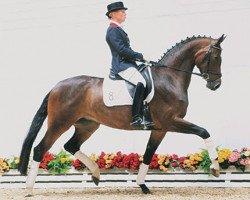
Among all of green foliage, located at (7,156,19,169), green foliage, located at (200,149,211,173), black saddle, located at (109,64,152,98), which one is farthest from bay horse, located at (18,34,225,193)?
green foliage, located at (7,156,19,169)

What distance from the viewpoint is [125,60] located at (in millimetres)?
5426

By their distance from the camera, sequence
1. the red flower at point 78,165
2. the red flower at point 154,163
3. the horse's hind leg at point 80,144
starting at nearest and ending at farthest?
the horse's hind leg at point 80,144, the red flower at point 154,163, the red flower at point 78,165

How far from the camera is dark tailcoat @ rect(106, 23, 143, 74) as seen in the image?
5.29 metres

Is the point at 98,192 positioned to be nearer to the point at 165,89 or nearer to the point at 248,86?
the point at 165,89

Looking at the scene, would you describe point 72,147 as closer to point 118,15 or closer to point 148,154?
point 148,154

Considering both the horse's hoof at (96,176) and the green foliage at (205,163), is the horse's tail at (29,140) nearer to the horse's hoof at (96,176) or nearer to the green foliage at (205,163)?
the horse's hoof at (96,176)

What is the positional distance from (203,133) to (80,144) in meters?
1.77

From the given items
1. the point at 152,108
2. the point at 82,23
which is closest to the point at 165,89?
the point at 152,108

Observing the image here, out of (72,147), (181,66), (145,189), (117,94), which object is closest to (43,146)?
(72,147)

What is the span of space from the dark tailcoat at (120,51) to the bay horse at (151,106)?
Result: 1.08 ft

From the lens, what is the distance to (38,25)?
7504 millimetres

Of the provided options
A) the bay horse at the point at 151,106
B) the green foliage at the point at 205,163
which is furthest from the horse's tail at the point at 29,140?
the green foliage at the point at 205,163

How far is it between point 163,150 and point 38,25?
Result: 9.80 ft

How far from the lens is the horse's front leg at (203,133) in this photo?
5.07 m
